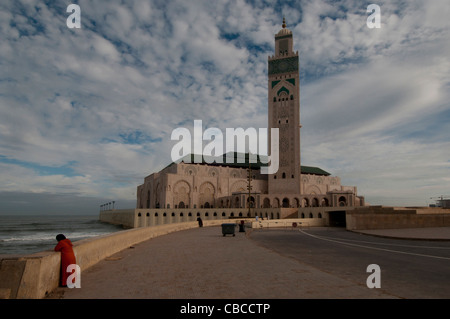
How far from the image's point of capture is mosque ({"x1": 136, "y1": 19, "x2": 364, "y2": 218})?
73.1 m

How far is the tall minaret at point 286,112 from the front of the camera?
77.6m

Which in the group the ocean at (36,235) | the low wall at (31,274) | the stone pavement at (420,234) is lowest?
the ocean at (36,235)

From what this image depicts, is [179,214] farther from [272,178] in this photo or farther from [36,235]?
[272,178]

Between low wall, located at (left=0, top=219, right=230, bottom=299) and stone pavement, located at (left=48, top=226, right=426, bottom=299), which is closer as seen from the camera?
low wall, located at (left=0, top=219, right=230, bottom=299)

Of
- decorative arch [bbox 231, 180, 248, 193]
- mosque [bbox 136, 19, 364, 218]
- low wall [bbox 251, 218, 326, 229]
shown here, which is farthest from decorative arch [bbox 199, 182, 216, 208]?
low wall [bbox 251, 218, 326, 229]

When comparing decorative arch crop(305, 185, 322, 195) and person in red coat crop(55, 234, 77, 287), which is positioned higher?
decorative arch crop(305, 185, 322, 195)

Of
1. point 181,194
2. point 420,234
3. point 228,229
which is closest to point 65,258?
point 228,229

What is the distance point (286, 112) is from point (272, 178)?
17582 mm

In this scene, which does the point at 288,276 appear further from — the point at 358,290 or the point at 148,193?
the point at 148,193

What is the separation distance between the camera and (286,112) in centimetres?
7950

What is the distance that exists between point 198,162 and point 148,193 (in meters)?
18.3

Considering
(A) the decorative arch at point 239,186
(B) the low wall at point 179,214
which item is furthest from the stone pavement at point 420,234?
(A) the decorative arch at point 239,186

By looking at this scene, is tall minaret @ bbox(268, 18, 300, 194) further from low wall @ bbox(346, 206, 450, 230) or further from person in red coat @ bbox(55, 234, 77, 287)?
person in red coat @ bbox(55, 234, 77, 287)

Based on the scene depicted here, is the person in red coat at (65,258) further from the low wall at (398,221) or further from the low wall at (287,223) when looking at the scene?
the low wall at (287,223)
